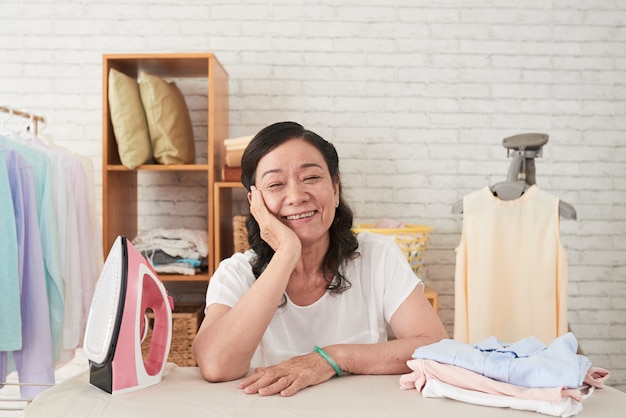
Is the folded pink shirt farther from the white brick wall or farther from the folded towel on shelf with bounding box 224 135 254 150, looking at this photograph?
the white brick wall

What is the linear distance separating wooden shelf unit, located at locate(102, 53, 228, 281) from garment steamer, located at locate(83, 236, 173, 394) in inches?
65.4

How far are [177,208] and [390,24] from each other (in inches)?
59.5

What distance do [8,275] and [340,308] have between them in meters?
1.25

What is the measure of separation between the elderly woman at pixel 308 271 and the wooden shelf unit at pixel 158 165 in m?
1.11

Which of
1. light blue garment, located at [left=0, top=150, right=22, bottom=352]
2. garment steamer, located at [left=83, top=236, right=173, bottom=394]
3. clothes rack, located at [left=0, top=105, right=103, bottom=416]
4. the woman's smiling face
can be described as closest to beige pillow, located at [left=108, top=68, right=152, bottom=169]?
clothes rack, located at [left=0, top=105, right=103, bottom=416]

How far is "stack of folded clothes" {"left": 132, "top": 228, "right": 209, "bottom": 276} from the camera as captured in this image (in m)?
2.84

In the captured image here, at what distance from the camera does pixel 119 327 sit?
3.72ft

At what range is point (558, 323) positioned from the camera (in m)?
2.38

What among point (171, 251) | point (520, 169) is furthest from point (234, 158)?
point (520, 169)

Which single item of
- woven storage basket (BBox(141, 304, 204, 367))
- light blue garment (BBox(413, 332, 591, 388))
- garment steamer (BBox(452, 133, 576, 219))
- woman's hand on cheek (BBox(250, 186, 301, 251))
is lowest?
woven storage basket (BBox(141, 304, 204, 367))

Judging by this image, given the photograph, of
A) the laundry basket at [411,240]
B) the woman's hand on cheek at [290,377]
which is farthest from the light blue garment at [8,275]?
the laundry basket at [411,240]

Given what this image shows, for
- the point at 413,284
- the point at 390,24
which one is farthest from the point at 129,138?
the point at 413,284

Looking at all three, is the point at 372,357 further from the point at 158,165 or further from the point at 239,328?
the point at 158,165

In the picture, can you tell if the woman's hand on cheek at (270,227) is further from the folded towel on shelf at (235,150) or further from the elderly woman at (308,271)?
the folded towel on shelf at (235,150)
